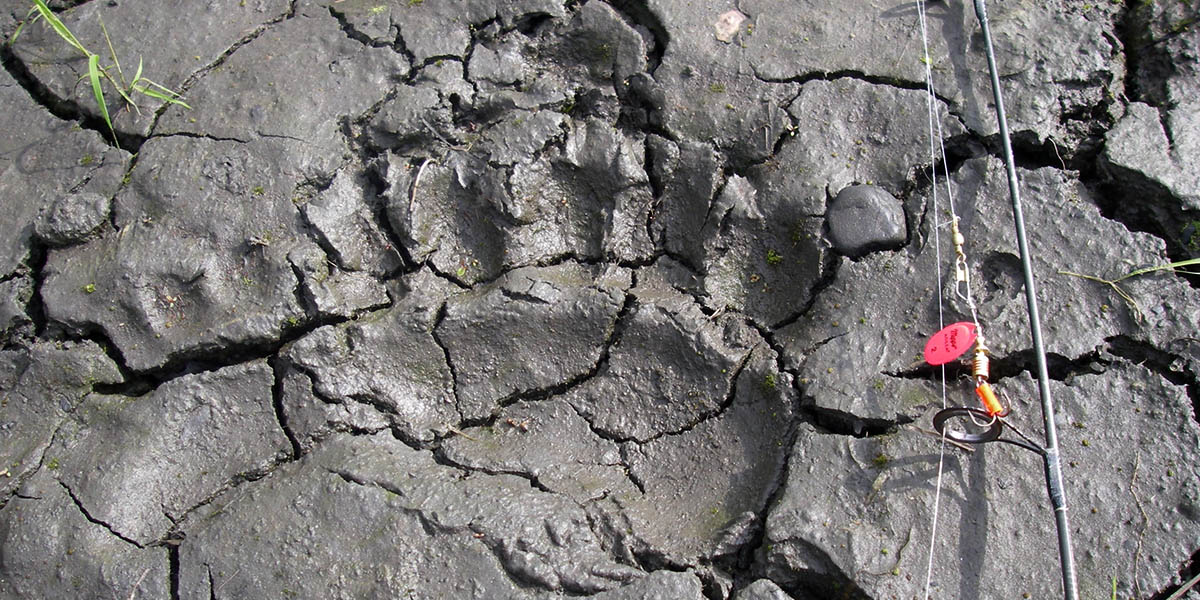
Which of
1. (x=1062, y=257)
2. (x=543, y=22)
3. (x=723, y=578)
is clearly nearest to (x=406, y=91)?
(x=543, y=22)

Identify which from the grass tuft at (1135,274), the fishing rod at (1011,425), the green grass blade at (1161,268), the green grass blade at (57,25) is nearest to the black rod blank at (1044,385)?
the fishing rod at (1011,425)

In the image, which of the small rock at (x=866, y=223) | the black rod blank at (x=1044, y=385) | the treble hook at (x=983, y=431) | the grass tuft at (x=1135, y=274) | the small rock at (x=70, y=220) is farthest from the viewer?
the small rock at (x=70, y=220)

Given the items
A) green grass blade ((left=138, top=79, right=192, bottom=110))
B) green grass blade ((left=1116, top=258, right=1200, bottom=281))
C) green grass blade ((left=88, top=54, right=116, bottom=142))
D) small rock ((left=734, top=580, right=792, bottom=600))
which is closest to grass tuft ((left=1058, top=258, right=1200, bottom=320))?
green grass blade ((left=1116, top=258, right=1200, bottom=281))

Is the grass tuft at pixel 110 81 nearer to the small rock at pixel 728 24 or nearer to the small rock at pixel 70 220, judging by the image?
the small rock at pixel 70 220

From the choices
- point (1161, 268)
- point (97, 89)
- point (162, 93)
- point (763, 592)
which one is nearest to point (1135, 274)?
point (1161, 268)

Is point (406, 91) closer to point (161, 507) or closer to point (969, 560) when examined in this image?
point (161, 507)

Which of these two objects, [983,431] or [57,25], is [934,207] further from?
[57,25]
